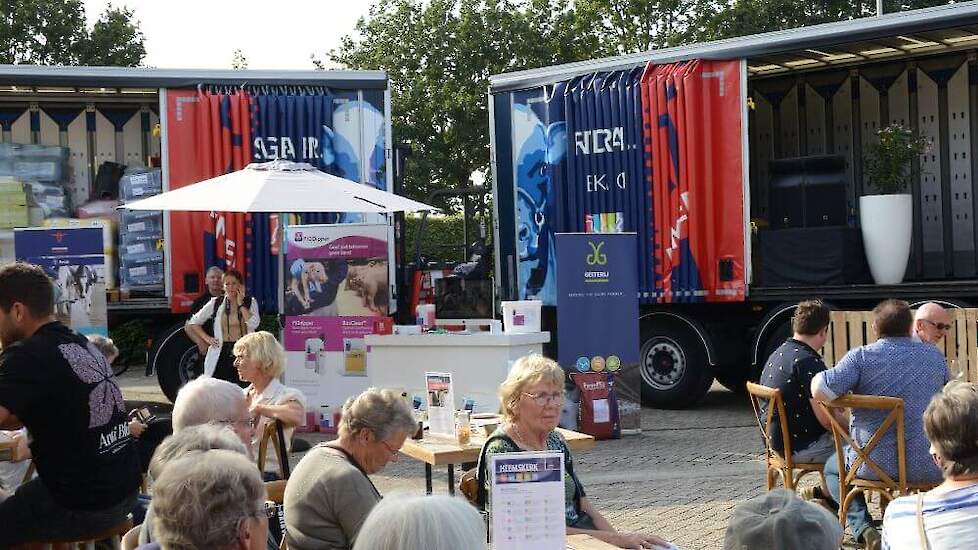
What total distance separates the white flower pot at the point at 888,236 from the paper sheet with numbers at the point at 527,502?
802cm

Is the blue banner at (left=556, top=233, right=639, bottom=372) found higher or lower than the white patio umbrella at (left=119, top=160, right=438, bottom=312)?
lower

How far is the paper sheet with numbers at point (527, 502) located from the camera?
3.66 meters

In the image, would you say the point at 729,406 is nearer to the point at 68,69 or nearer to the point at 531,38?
the point at 68,69

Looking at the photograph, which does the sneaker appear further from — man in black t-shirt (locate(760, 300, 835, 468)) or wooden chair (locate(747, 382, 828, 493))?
man in black t-shirt (locate(760, 300, 835, 468))

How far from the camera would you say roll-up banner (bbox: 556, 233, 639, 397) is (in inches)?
423

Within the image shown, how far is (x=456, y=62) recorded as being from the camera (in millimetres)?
29875

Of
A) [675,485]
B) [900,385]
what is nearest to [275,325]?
[675,485]

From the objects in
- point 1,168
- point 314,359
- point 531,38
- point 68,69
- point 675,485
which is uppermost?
point 531,38

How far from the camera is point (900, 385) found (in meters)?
6.15

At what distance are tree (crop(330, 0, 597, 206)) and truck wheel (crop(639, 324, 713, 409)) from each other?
53.3 feet

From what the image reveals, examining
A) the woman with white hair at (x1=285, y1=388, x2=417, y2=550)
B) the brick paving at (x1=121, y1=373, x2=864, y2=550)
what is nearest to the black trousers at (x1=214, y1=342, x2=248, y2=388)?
the brick paving at (x1=121, y1=373, x2=864, y2=550)

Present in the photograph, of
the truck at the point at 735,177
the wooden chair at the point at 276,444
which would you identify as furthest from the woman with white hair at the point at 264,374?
the truck at the point at 735,177

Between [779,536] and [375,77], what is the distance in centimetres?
1024

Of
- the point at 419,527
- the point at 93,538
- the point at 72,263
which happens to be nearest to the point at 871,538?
the point at 93,538
